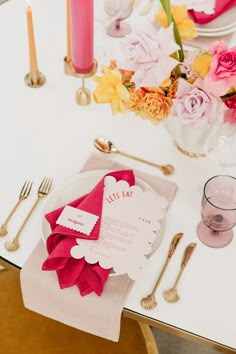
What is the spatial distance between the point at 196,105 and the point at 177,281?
36 cm

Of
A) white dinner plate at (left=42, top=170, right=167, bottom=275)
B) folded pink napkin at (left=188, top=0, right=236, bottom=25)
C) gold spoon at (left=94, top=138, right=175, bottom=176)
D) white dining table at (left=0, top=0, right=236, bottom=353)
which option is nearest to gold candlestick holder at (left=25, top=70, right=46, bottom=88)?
white dining table at (left=0, top=0, right=236, bottom=353)

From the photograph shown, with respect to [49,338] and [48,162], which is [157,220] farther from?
[49,338]

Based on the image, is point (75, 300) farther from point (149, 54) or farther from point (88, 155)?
point (149, 54)

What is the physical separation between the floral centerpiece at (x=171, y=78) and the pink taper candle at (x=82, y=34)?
205mm

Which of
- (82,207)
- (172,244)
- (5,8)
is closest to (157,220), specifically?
(172,244)

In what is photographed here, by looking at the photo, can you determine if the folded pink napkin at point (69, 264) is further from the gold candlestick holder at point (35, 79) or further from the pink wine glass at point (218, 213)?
the gold candlestick holder at point (35, 79)

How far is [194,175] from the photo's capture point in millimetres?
1293

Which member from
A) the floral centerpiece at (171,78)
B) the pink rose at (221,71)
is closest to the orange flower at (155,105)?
the floral centerpiece at (171,78)

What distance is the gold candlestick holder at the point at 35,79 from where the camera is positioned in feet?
4.84

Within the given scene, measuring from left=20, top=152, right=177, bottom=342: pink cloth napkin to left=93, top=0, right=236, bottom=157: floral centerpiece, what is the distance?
35 centimetres

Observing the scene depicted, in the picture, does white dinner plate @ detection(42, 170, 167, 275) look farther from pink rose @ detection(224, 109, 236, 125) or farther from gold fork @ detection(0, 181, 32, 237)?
pink rose @ detection(224, 109, 236, 125)

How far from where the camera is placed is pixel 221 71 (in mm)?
997

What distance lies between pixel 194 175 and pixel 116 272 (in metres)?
0.36

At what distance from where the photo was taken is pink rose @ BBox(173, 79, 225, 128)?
41.4 inches
